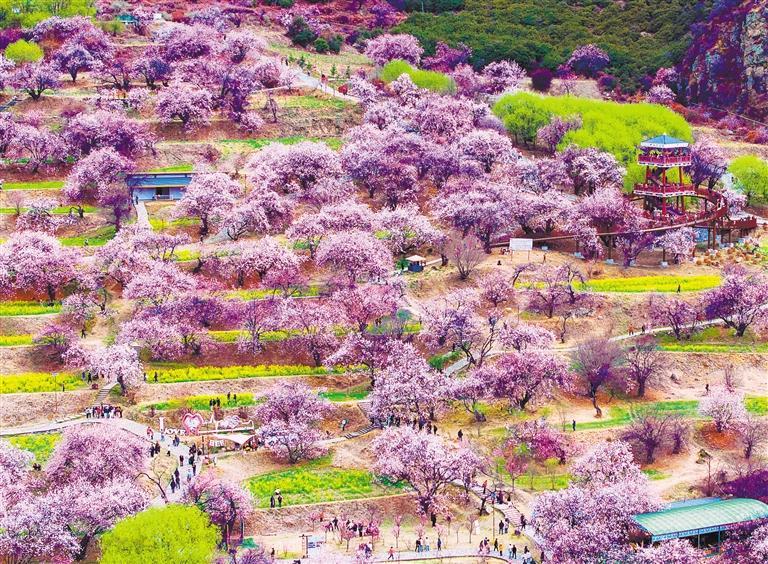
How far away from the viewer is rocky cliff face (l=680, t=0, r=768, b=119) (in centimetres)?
15900

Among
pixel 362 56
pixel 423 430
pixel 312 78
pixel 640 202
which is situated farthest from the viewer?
pixel 362 56

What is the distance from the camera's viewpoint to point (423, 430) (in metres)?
90.8

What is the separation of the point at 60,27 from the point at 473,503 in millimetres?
90337

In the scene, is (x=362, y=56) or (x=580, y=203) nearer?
(x=580, y=203)

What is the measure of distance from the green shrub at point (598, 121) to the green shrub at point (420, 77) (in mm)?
7959

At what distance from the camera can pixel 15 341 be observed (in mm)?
102500

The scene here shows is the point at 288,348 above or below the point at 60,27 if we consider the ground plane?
below

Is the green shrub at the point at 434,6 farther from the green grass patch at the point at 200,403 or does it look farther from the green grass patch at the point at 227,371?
the green grass patch at the point at 200,403

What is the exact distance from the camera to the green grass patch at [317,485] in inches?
3356

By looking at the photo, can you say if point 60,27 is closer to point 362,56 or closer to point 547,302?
point 362,56

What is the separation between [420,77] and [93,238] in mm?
47729

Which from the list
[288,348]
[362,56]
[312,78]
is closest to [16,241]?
[288,348]

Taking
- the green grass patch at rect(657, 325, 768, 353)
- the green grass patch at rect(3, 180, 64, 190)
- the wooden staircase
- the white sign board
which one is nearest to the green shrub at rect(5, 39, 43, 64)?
the green grass patch at rect(3, 180, 64, 190)

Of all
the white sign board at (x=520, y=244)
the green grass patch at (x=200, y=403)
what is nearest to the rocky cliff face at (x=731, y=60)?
the white sign board at (x=520, y=244)
